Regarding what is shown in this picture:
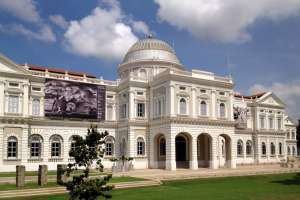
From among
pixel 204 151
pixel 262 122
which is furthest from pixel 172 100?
pixel 262 122

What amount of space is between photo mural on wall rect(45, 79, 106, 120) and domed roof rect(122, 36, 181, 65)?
8.47 metres

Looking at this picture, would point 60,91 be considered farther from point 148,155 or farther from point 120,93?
point 148,155

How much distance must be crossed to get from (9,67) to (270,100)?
39.6 metres

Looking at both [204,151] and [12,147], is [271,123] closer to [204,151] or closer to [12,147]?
[204,151]

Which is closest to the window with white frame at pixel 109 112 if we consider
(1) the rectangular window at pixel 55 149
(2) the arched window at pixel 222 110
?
(1) the rectangular window at pixel 55 149

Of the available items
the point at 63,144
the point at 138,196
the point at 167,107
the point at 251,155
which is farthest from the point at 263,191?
the point at 251,155

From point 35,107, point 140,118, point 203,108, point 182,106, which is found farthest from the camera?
point 140,118

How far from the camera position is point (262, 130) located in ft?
180

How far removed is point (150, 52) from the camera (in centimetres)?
4919

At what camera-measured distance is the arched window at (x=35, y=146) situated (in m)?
38.5

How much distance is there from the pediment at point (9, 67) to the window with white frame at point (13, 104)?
8.63 feet

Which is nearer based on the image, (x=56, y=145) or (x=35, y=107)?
(x=35, y=107)

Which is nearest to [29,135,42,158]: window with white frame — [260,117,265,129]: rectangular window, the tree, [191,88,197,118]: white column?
[191,88,197,118]: white column

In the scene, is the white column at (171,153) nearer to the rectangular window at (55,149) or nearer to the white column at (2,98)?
the rectangular window at (55,149)
